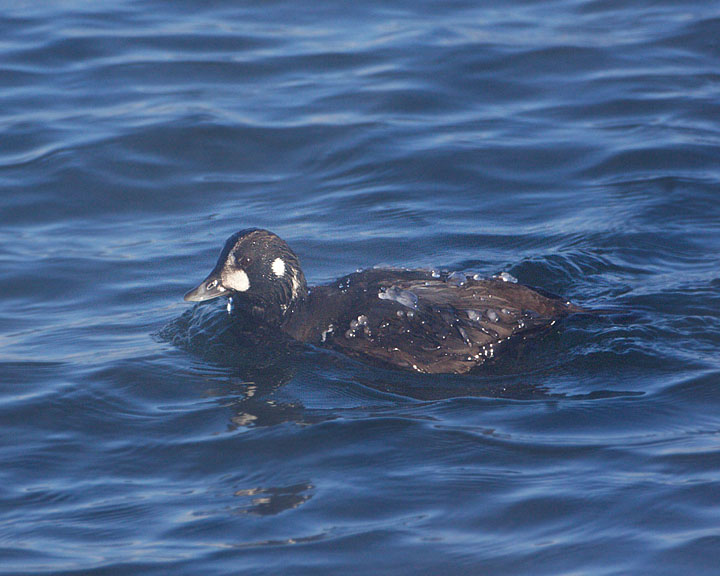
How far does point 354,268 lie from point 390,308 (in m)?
1.71

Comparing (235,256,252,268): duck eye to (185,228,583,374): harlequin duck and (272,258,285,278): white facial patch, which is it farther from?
(272,258,285,278): white facial patch

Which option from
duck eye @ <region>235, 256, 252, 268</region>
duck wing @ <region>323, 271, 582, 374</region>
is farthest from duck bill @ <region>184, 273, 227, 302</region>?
duck wing @ <region>323, 271, 582, 374</region>

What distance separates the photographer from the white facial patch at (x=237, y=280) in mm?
6547

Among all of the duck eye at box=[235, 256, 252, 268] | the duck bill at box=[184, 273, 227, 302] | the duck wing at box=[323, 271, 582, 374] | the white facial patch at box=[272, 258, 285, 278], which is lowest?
the duck wing at box=[323, 271, 582, 374]

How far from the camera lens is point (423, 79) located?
36.8ft

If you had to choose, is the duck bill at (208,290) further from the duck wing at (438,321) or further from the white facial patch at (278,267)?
the duck wing at (438,321)

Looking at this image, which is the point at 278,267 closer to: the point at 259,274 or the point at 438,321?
the point at 259,274

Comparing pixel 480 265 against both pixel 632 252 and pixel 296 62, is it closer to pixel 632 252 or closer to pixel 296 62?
pixel 632 252

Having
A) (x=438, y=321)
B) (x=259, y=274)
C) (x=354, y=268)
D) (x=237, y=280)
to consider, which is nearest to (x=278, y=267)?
(x=259, y=274)

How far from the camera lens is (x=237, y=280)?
21.6 feet

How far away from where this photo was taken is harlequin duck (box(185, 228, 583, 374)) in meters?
5.96

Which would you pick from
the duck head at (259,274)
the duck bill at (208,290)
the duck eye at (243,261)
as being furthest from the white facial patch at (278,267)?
the duck bill at (208,290)

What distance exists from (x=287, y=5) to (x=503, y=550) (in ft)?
33.0

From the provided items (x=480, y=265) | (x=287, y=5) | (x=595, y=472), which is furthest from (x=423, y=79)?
(x=595, y=472)
